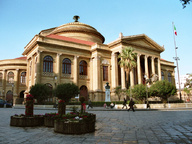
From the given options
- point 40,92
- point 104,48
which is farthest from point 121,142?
point 104,48

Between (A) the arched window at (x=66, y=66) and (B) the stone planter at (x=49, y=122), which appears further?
(A) the arched window at (x=66, y=66)

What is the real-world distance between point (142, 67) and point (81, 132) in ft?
141

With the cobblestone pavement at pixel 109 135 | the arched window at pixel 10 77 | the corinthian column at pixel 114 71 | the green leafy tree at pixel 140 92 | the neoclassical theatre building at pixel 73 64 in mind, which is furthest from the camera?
the arched window at pixel 10 77

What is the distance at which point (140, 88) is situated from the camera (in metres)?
31.2

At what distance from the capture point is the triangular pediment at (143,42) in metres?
39.7

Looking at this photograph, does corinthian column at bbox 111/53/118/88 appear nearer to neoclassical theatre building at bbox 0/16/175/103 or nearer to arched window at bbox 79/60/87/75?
neoclassical theatre building at bbox 0/16/175/103

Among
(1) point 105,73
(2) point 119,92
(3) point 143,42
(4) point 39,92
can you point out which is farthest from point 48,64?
(3) point 143,42

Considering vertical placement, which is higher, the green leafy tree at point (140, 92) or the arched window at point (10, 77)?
the arched window at point (10, 77)

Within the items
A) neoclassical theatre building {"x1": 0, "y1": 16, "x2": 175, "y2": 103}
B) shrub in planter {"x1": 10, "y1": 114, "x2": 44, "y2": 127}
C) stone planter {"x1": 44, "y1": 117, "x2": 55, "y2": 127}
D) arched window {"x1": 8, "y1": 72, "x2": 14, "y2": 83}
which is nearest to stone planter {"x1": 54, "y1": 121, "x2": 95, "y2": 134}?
stone planter {"x1": 44, "y1": 117, "x2": 55, "y2": 127}

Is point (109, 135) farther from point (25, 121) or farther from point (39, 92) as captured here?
point (39, 92)

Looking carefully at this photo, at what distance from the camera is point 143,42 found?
4294 cm

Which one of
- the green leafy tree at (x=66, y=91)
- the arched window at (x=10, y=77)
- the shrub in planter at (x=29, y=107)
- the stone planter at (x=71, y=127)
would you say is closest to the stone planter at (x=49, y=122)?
the shrub in planter at (x=29, y=107)

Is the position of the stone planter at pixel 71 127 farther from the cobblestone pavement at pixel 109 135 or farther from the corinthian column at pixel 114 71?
the corinthian column at pixel 114 71

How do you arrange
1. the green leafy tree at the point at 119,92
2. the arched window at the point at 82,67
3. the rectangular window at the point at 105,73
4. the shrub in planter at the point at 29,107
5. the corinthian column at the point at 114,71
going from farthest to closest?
1. the rectangular window at the point at 105,73
2. the arched window at the point at 82,67
3. the corinthian column at the point at 114,71
4. the green leafy tree at the point at 119,92
5. the shrub in planter at the point at 29,107
